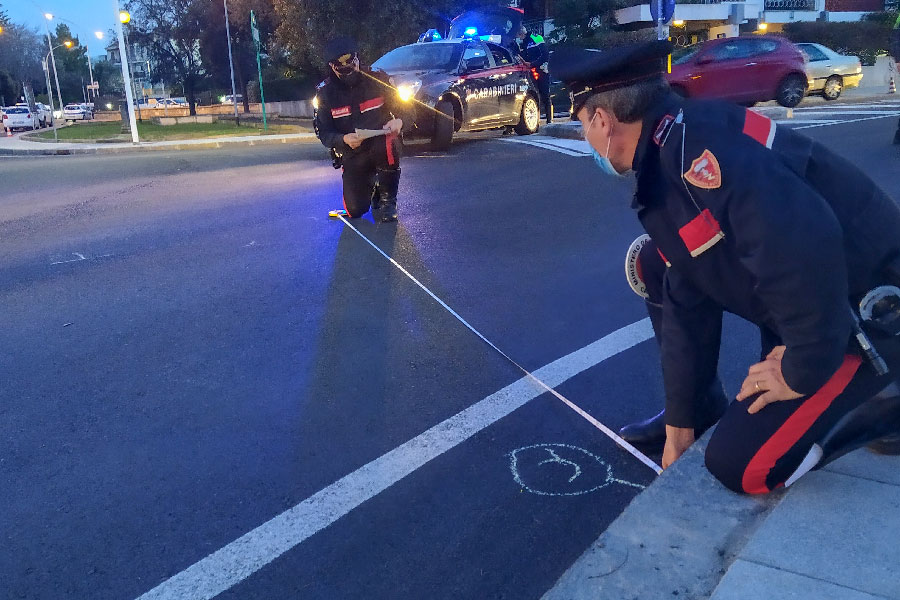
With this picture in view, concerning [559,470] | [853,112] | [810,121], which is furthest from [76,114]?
[559,470]

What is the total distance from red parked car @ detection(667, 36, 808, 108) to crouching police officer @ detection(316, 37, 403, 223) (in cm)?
1110

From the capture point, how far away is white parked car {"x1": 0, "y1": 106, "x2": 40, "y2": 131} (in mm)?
42697

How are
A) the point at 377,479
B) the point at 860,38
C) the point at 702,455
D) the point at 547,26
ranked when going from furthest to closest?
the point at 547,26, the point at 860,38, the point at 377,479, the point at 702,455

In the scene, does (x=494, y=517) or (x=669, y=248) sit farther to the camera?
(x=494, y=517)

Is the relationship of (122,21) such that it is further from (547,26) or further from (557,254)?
(547,26)

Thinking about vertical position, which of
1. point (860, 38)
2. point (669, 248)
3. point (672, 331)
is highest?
point (860, 38)

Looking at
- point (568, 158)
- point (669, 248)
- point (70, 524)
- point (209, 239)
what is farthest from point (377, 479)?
point (568, 158)

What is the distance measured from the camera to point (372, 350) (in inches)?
184

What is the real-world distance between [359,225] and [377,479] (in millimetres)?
5019

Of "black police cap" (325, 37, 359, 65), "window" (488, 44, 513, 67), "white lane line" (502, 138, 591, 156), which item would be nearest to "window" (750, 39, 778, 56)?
"window" (488, 44, 513, 67)

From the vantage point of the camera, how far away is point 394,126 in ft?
25.9

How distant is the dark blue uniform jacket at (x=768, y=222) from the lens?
7.20 feet

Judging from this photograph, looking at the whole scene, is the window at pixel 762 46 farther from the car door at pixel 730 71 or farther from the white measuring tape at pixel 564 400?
the white measuring tape at pixel 564 400

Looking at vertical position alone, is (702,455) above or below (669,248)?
below
